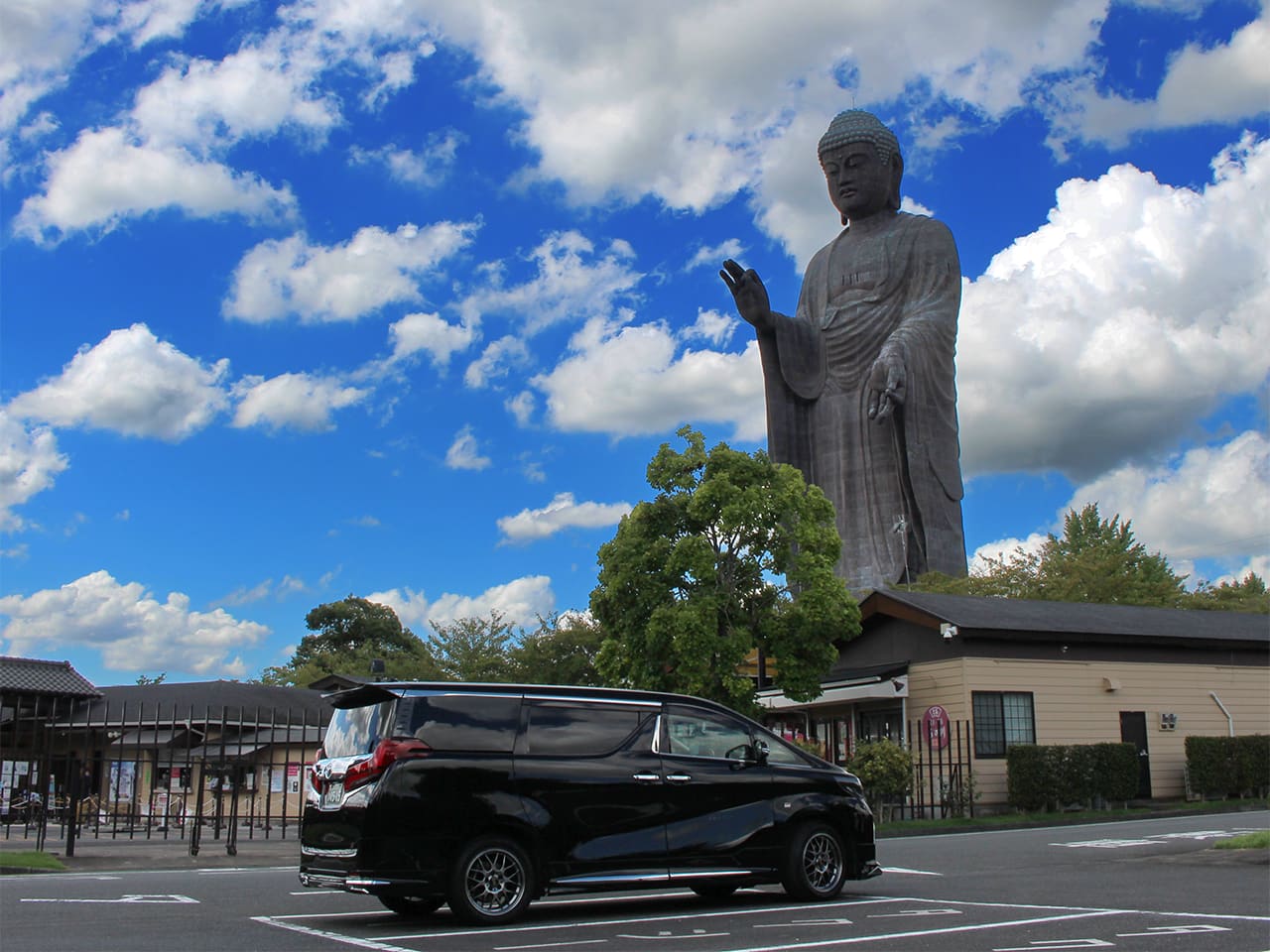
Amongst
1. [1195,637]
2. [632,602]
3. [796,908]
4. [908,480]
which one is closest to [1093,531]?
[908,480]

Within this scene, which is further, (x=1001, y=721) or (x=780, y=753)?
(x=1001, y=721)

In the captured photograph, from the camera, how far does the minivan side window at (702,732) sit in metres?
10.5

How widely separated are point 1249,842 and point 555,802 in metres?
8.03

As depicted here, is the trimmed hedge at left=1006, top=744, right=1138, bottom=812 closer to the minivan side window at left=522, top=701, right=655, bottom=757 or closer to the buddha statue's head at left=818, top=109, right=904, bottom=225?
the minivan side window at left=522, top=701, right=655, bottom=757

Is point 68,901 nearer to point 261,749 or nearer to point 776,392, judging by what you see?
point 261,749

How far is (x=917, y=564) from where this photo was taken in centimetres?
5244

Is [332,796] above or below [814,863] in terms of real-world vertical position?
above

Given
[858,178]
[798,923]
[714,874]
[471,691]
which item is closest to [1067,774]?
[714,874]

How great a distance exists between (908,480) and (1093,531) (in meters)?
20.5

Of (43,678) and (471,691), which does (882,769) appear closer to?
(471,691)

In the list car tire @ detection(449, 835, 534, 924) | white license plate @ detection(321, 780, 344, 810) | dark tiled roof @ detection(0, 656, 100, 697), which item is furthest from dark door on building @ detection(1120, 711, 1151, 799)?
dark tiled roof @ detection(0, 656, 100, 697)

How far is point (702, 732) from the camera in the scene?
1060 cm

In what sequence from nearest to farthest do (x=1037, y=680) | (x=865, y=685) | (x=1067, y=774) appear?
(x=1067, y=774), (x=1037, y=680), (x=865, y=685)

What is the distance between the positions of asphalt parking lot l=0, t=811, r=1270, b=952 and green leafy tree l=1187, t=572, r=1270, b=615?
3386 centimetres
